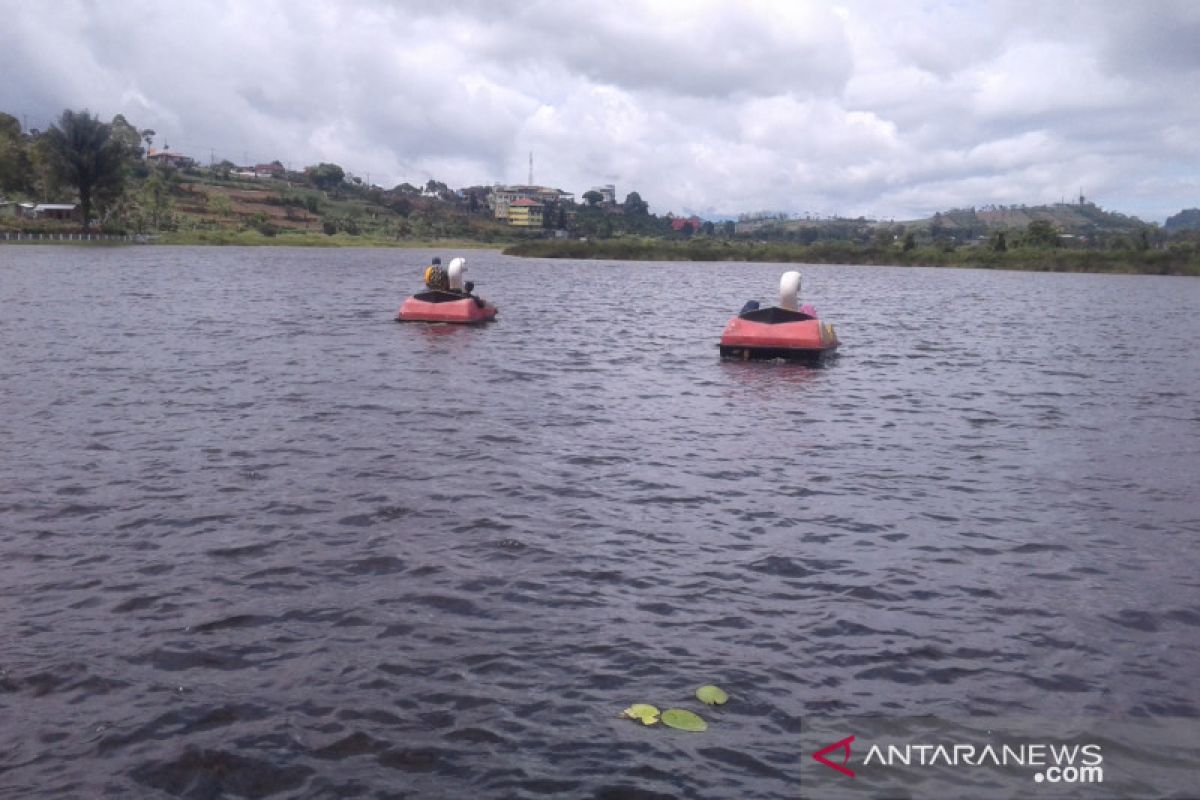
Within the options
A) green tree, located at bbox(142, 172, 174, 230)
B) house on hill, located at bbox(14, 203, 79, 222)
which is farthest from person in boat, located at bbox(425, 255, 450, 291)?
house on hill, located at bbox(14, 203, 79, 222)

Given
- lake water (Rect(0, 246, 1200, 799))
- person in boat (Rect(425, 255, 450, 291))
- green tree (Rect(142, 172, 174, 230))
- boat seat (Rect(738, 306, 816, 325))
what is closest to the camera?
lake water (Rect(0, 246, 1200, 799))

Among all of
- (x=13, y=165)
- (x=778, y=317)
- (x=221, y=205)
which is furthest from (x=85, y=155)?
(x=778, y=317)

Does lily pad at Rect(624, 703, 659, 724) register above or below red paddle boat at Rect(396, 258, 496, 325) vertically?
below

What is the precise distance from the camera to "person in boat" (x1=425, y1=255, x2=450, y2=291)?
33219mm

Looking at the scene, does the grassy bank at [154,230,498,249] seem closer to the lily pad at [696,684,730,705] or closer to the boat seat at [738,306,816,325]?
the boat seat at [738,306,816,325]

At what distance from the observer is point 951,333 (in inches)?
1574

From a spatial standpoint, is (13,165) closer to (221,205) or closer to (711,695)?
(221,205)

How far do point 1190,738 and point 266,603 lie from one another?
7.33 m

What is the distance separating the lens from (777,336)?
2622cm

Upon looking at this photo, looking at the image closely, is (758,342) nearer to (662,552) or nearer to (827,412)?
(827,412)

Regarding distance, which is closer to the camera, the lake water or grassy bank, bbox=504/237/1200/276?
the lake water

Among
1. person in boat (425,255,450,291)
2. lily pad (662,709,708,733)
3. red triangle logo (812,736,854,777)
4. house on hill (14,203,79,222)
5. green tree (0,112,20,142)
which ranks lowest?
red triangle logo (812,736,854,777)

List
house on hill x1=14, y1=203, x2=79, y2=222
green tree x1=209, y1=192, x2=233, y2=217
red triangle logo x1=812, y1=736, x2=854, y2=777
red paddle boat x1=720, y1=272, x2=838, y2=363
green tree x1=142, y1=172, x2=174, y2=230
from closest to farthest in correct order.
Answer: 1. red triangle logo x1=812, y1=736, x2=854, y2=777
2. red paddle boat x1=720, y1=272, x2=838, y2=363
3. house on hill x1=14, y1=203, x2=79, y2=222
4. green tree x1=142, y1=172, x2=174, y2=230
5. green tree x1=209, y1=192, x2=233, y2=217

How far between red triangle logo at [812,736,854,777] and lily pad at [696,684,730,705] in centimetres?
85
